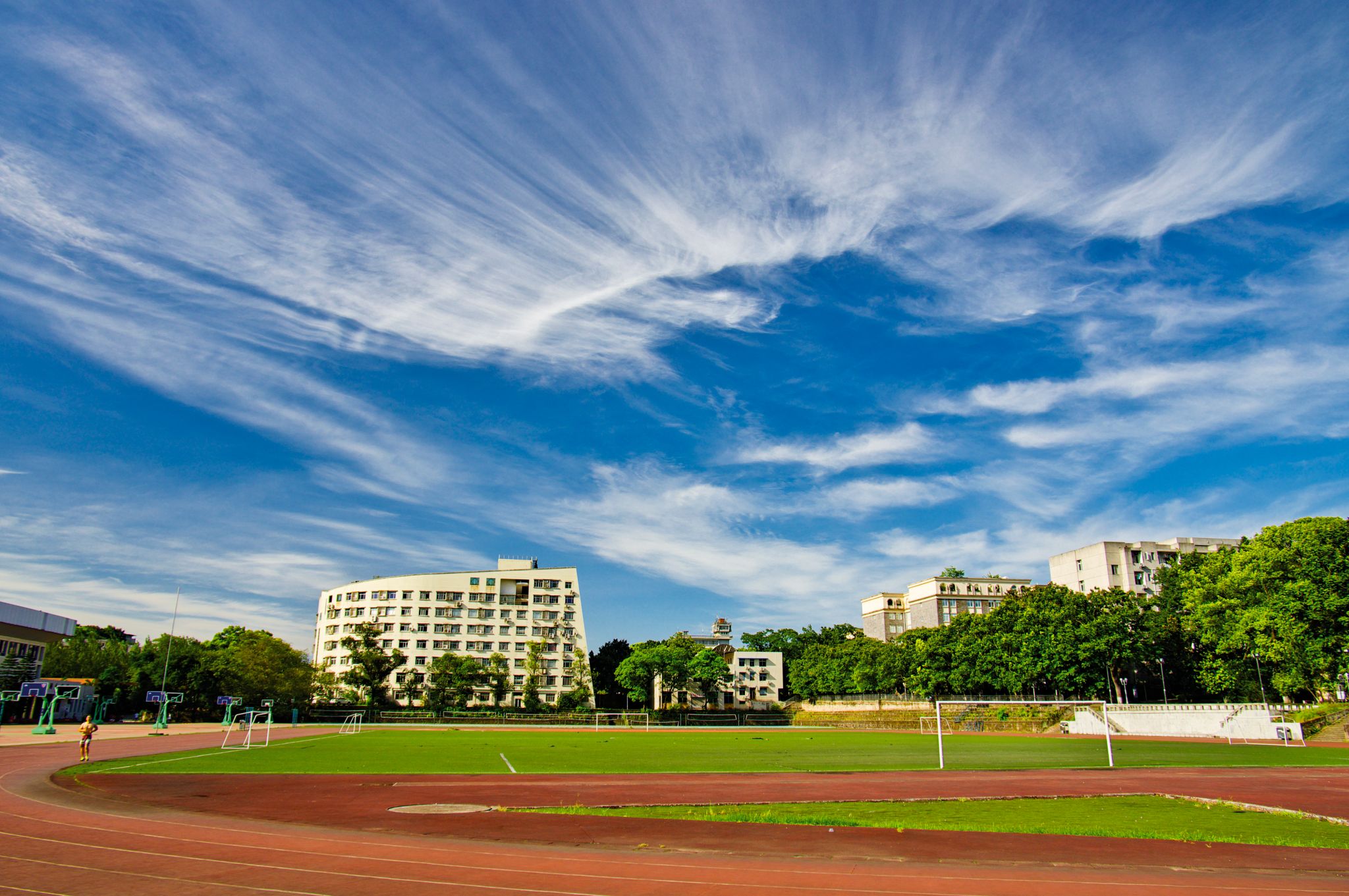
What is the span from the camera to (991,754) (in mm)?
41938

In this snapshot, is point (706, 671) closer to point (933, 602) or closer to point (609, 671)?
point (609, 671)

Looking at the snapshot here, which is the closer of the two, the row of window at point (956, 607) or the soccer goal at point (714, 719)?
the soccer goal at point (714, 719)

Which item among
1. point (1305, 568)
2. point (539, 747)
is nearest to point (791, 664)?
point (1305, 568)

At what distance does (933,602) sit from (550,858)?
15360cm

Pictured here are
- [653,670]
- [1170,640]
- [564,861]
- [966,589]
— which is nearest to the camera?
[564,861]

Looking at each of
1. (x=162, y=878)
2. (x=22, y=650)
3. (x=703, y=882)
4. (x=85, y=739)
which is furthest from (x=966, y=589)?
(x=162, y=878)

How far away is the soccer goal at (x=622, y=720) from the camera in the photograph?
104 m

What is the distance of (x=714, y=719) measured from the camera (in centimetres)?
→ 11488

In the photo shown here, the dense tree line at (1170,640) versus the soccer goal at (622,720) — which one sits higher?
the dense tree line at (1170,640)

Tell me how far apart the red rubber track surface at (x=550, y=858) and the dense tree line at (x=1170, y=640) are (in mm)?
61326

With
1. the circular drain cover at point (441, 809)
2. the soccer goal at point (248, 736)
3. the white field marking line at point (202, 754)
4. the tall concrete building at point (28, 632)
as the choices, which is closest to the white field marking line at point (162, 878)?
the circular drain cover at point (441, 809)

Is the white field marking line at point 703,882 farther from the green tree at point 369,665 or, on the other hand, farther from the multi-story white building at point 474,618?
the multi-story white building at point 474,618

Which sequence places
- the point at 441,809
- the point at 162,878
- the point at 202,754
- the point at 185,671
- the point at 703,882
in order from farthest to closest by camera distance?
the point at 185,671, the point at 202,754, the point at 441,809, the point at 703,882, the point at 162,878

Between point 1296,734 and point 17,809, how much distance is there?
7273 centimetres
